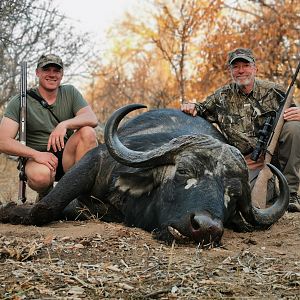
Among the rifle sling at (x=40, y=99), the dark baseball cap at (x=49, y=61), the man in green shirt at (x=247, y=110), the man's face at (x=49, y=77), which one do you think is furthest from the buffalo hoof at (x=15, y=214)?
the man in green shirt at (x=247, y=110)

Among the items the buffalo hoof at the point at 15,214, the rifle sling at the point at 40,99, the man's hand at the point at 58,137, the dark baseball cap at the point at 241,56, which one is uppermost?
the dark baseball cap at the point at 241,56

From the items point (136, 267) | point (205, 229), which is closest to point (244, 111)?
point (205, 229)

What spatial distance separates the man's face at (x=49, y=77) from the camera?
21.3ft

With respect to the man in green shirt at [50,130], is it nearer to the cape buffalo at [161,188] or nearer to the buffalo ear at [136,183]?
the cape buffalo at [161,188]

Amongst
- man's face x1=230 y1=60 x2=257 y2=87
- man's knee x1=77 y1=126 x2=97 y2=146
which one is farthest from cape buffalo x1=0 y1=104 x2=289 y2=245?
man's face x1=230 y1=60 x2=257 y2=87

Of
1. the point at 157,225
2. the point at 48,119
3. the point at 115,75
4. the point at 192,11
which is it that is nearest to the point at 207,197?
the point at 157,225

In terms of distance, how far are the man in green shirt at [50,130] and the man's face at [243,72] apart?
180 cm

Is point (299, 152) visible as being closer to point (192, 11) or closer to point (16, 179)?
point (16, 179)

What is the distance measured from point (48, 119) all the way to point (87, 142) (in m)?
0.58

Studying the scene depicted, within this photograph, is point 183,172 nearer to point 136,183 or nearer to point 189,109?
point 136,183

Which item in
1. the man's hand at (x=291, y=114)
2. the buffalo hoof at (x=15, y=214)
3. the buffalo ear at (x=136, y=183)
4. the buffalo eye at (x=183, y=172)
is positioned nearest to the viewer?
the buffalo eye at (x=183, y=172)

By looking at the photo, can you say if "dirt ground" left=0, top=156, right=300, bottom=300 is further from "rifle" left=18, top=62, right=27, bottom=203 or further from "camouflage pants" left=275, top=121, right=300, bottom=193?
"camouflage pants" left=275, top=121, right=300, bottom=193

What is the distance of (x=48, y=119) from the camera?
21.5 feet

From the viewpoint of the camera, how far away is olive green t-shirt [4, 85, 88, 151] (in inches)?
255
